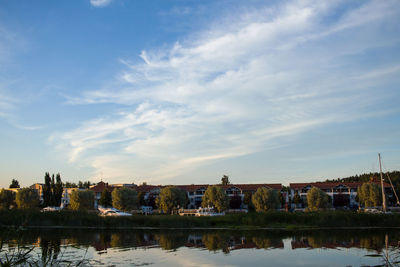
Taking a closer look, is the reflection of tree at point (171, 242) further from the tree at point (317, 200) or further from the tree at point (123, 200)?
the tree at point (317, 200)

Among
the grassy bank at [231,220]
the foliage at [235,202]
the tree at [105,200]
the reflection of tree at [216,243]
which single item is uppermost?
the tree at [105,200]

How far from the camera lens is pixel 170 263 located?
26906 mm

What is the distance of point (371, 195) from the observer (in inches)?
3248

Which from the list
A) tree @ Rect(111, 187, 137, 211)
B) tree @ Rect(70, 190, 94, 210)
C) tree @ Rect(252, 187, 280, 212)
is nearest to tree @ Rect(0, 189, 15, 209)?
tree @ Rect(70, 190, 94, 210)

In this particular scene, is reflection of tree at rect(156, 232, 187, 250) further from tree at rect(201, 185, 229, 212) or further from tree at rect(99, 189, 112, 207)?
tree at rect(99, 189, 112, 207)

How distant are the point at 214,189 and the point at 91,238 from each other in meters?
41.9

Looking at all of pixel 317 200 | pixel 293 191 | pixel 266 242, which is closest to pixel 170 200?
pixel 317 200

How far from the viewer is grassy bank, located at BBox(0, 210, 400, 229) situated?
5091 centimetres

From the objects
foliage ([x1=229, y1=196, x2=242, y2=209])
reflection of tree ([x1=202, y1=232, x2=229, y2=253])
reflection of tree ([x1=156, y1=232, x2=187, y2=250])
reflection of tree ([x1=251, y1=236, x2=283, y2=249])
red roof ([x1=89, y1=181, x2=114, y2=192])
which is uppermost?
red roof ([x1=89, y1=181, x2=114, y2=192])

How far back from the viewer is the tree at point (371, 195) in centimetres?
8225

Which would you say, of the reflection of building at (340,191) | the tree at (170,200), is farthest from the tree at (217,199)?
the reflection of building at (340,191)

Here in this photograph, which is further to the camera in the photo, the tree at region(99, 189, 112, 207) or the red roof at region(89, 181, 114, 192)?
the red roof at region(89, 181, 114, 192)

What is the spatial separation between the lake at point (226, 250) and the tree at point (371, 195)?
4141 cm

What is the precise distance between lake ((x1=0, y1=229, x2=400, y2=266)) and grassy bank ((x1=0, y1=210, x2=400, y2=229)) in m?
6.12
